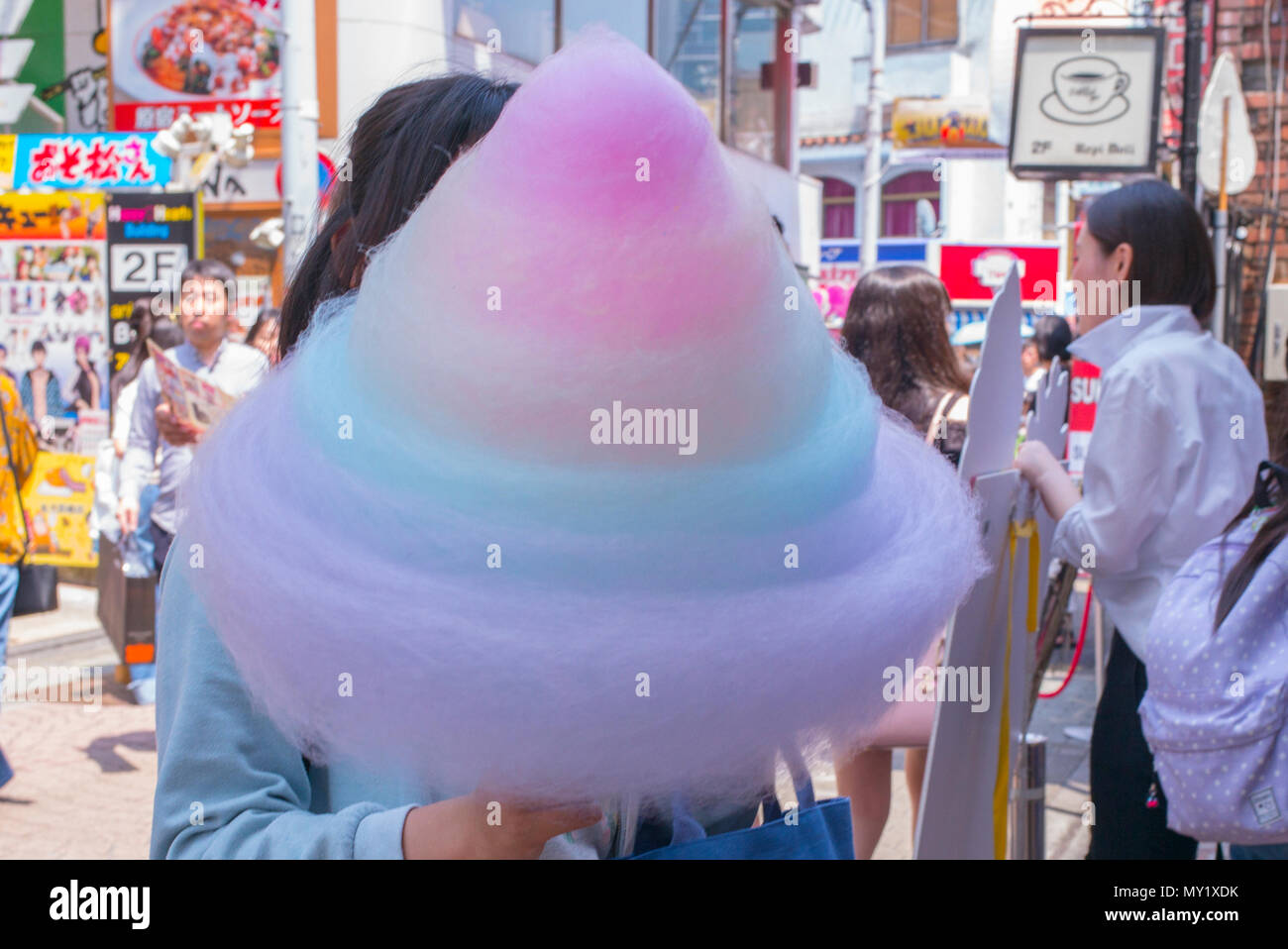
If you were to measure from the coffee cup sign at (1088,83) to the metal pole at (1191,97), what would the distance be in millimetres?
352

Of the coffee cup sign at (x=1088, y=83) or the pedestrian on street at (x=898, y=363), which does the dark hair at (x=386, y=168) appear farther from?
the coffee cup sign at (x=1088, y=83)

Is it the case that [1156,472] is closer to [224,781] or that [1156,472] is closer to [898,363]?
[898,363]

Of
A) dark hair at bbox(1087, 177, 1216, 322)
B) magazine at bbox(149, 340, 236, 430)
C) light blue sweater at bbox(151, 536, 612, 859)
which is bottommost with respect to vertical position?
light blue sweater at bbox(151, 536, 612, 859)

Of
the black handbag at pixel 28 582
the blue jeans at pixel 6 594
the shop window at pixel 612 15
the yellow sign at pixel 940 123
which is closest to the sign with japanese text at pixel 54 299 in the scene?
the black handbag at pixel 28 582

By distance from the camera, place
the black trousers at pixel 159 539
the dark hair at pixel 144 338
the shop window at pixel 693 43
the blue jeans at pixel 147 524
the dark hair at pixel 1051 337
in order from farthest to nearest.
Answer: the shop window at pixel 693 43
the dark hair at pixel 1051 337
the dark hair at pixel 144 338
the blue jeans at pixel 147 524
the black trousers at pixel 159 539

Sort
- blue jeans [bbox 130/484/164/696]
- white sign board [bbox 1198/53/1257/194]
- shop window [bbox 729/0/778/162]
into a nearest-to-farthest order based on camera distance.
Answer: blue jeans [bbox 130/484/164/696], white sign board [bbox 1198/53/1257/194], shop window [bbox 729/0/778/162]

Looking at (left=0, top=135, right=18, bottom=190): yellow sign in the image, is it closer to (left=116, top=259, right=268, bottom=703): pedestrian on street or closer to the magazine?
(left=116, top=259, right=268, bottom=703): pedestrian on street

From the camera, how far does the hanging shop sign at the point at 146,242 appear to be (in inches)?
253

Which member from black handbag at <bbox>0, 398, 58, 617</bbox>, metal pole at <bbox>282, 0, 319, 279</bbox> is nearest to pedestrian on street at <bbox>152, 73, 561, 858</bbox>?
black handbag at <bbox>0, 398, 58, 617</bbox>

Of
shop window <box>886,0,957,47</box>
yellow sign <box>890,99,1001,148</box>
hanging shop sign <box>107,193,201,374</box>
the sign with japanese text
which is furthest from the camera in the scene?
shop window <box>886,0,957,47</box>

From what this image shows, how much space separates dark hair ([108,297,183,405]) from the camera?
510 cm

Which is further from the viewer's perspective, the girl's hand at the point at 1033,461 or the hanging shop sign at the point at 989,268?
the hanging shop sign at the point at 989,268

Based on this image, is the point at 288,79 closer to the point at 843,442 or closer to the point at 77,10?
the point at 843,442
